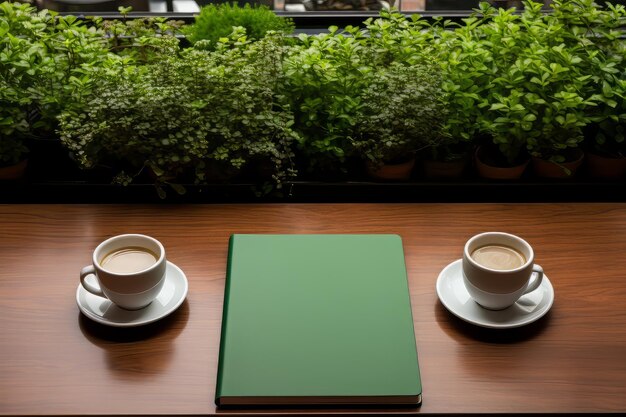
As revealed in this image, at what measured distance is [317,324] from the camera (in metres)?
1.52

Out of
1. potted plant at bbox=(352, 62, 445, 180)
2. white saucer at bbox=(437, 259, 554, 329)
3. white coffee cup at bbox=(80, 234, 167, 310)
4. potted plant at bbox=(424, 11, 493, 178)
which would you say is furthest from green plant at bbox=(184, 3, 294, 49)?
white saucer at bbox=(437, 259, 554, 329)

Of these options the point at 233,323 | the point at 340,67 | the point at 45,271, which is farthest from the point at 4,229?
the point at 340,67

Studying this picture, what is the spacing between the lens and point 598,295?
1.62m

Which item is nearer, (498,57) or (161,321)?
(161,321)

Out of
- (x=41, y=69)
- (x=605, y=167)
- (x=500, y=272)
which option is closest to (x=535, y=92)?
(x=605, y=167)

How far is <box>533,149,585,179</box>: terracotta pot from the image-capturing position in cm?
195

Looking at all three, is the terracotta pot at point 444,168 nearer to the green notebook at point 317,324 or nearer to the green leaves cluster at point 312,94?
the green leaves cluster at point 312,94

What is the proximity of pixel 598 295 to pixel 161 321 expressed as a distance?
944mm

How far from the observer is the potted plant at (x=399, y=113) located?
1837 mm

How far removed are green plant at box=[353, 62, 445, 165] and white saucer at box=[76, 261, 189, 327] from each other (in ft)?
1.95

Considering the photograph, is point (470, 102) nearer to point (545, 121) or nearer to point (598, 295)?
point (545, 121)

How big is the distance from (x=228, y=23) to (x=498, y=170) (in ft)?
2.79

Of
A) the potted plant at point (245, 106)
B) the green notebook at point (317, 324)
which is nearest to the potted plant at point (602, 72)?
the green notebook at point (317, 324)

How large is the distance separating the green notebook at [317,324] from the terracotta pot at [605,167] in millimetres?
630
